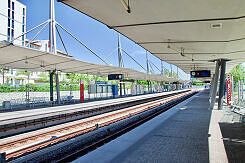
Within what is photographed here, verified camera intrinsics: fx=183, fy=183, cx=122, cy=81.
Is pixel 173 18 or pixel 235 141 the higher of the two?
pixel 173 18

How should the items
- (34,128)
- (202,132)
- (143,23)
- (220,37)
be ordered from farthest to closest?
(34,128)
(220,37)
(202,132)
(143,23)

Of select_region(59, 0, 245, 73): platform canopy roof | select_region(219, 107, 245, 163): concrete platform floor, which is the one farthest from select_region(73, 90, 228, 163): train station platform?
select_region(59, 0, 245, 73): platform canopy roof

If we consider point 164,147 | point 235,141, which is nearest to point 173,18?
point 164,147

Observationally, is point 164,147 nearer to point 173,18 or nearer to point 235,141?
point 235,141

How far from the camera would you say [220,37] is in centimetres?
637

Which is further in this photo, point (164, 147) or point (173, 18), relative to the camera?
point (173, 18)

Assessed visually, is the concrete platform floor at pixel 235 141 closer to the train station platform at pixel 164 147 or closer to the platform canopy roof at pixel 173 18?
the train station platform at pixel 164 147

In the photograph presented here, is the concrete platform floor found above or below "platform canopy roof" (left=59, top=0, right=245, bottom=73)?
below

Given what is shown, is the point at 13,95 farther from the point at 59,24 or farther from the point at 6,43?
the point at 6,43

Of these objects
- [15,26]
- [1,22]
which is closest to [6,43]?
[1,22]

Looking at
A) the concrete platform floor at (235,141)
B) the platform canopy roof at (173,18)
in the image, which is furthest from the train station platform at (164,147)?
the platform canopy roof at (173,18)

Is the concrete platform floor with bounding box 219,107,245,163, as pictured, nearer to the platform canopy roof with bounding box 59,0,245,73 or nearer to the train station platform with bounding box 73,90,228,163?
the train station platform with bounding box 73,90,228,163

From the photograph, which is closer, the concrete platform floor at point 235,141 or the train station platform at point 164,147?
the train station platform at point 164,147

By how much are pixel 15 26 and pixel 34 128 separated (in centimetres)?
5686
